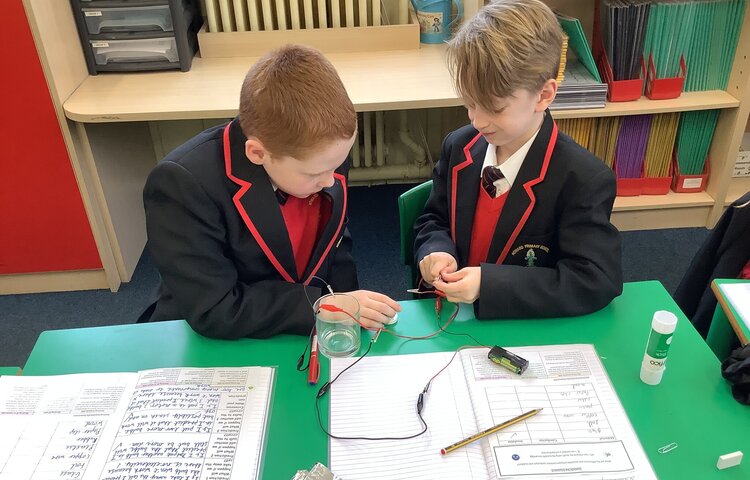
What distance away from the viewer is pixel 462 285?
1131 mm

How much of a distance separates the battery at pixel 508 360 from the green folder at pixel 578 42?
1535 mm

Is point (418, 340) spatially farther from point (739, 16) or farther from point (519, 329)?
point (739, 16)

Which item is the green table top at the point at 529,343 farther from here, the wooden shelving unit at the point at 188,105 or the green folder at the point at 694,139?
the green folder at the point at 694,139

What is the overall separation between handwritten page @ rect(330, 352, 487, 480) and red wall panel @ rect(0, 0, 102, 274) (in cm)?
159

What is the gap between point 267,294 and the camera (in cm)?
116

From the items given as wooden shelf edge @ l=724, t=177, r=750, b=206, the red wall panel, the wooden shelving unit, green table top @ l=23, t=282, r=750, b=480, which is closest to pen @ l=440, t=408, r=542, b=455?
green table top @ l=23, t=282, r=750, b=480

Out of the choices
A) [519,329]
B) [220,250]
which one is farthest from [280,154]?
[519,329]

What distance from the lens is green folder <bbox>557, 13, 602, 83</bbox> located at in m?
2.17

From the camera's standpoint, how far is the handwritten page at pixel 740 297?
42.9 inches

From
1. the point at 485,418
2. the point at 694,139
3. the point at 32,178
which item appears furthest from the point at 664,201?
the point at 32,178

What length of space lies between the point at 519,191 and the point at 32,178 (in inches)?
70.2

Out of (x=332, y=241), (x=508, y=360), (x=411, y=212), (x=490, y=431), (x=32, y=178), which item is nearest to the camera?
(x=490, y=431)

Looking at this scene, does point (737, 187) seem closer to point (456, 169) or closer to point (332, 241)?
point (456, 169)

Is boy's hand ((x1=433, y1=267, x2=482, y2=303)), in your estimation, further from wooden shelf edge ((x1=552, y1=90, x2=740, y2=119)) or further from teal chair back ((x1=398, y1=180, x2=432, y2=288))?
wooden shelf edge ((x1=552, y1=90, x2=740, y2=119))
